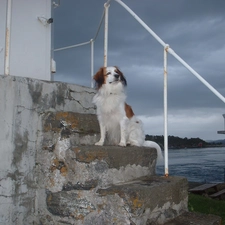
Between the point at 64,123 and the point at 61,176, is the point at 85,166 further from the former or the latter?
the point at 64,123

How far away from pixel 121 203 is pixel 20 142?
3.59ft

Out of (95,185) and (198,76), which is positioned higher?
(198,76)

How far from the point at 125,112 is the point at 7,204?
5.97 feet

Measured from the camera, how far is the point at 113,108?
157 inches

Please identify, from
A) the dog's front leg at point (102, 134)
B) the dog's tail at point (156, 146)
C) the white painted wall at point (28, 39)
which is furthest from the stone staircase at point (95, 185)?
the white painted wall at point (28, 39)

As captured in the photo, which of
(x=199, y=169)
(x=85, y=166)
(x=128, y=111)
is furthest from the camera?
(x=199, y=169)

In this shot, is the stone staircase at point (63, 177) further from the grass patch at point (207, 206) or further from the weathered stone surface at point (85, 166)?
the grass patch at point (207, 206)

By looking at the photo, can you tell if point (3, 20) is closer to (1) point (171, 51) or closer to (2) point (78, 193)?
(1) point (171, 51)

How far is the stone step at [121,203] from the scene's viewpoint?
269cm

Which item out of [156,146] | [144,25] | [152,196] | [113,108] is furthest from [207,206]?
[144,25]

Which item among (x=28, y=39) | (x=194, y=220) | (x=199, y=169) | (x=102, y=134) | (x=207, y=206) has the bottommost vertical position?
(x=199, y=169)

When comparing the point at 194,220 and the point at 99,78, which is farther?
the point at 99,78

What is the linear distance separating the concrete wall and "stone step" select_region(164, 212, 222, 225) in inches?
53.0

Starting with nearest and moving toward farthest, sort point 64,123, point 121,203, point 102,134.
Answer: point 121,203
point 64,123
point 102,134
